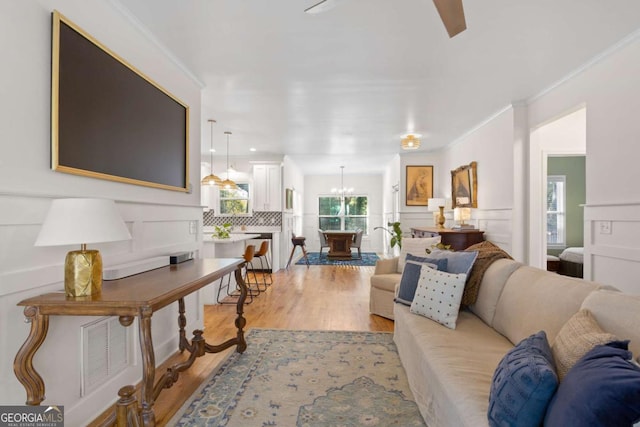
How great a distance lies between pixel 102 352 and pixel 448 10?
112 inches

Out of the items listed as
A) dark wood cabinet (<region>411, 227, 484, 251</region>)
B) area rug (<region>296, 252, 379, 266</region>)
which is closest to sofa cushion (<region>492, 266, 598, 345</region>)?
dark wood cabinet (<region>411, 227, 484, 251</region>)

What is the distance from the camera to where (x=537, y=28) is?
2420mm

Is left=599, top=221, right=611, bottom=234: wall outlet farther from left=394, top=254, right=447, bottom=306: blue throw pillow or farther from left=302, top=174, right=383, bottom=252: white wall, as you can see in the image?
left=302, top=174, right=383, bottom=252: white wall

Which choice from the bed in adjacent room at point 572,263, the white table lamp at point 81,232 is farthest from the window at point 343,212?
the white table lamp at point 81,232

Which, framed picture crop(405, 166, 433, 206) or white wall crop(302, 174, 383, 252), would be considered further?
white wall crop(302, 174, 383, 252)

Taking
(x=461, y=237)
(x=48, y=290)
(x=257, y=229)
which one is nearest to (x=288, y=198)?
(x=257, y=229)

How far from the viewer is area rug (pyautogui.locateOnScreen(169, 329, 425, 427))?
1.94 metres

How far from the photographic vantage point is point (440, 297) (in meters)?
2.34

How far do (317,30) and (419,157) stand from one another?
532 cm

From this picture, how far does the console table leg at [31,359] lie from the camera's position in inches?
56.3

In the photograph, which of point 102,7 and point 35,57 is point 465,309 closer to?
point 35,57

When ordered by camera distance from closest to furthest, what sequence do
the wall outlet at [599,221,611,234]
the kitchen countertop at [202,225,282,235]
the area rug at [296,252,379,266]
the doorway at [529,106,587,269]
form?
the wall outlet at [599,221,611,234]
the doorway at [529,106,587,269]
the kitchen countertop at [202,225,282,235]
the area rug at [296,252,379,266]

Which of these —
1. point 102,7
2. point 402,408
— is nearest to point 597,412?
point 402,408

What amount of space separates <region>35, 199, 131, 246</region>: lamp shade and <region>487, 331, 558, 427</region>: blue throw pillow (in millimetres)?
1770
